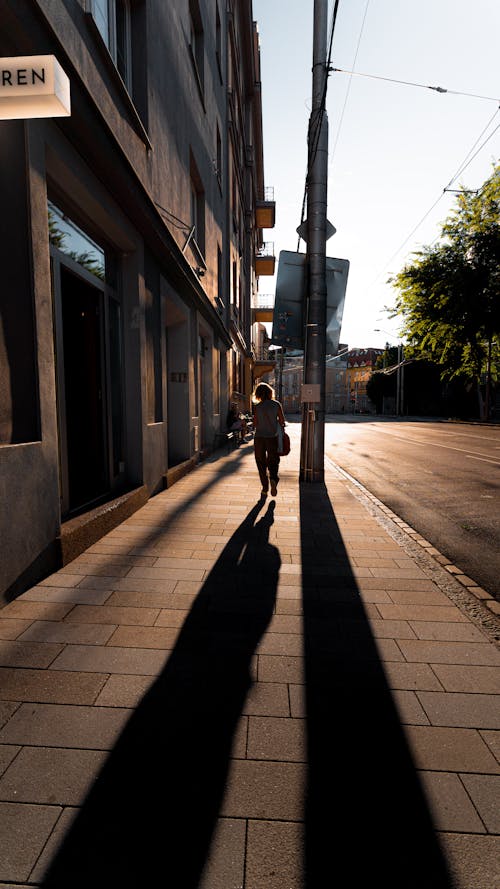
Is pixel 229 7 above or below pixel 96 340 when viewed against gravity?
above

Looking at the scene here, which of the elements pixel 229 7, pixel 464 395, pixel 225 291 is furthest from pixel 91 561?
pixel 464 395

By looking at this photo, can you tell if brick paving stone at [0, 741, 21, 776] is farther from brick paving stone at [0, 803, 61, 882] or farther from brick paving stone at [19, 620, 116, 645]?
brick paving stone at [19, 620, 116, 645]

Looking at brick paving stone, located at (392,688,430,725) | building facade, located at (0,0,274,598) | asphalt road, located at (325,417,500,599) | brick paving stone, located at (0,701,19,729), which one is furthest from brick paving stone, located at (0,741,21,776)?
asphalt road, located at (325,417,500,599)

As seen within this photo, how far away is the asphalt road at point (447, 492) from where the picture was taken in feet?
14.6

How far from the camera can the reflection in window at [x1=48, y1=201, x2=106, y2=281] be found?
4.32 metres

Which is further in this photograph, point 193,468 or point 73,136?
point 193,468

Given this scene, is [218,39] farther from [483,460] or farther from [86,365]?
[483,460]

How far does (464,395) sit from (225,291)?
41059 millimetres

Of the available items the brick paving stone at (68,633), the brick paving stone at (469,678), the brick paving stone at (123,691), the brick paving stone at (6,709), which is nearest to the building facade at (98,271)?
the brick paving stone at (68,633)

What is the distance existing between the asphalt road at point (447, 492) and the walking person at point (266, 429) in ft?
5.85

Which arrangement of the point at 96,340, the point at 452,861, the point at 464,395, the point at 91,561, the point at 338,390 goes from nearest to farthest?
the point at 452,861, the point at 91,561, the point at 96,340, the point at 464,395, the point at 338,390

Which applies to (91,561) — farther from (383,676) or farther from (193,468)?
(193,468)

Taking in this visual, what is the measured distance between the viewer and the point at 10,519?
299cm

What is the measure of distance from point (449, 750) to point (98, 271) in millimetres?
5471
